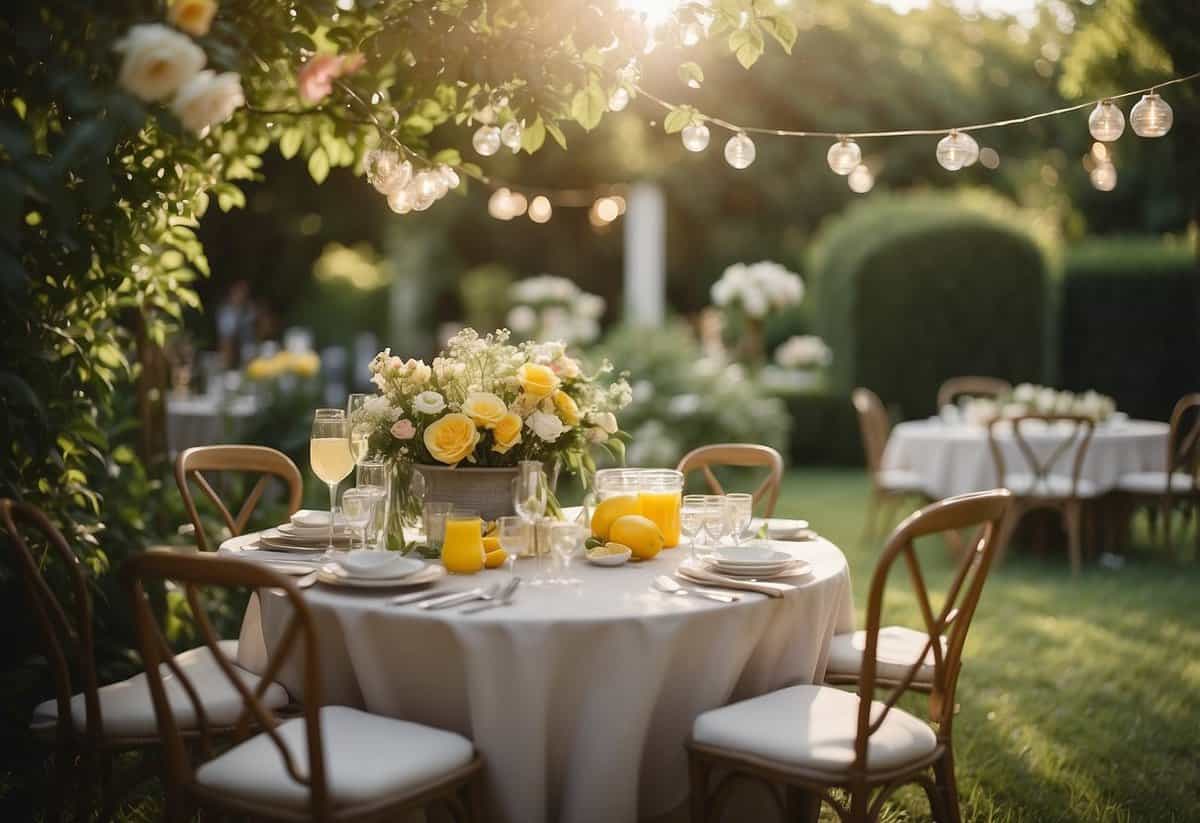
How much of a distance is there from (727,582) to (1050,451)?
15.5ft

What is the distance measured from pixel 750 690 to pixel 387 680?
0.84m

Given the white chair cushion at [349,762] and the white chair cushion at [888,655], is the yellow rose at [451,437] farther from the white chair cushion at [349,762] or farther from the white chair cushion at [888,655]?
the white chair cushion at [888,655]

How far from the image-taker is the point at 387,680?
2496 millimetres

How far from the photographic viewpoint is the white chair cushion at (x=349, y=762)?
218 cm

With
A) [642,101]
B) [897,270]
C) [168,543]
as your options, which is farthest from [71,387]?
[642,101]

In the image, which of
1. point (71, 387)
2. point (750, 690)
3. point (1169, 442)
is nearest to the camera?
point (750, 690)

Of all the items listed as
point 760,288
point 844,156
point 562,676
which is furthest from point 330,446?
point 760,288

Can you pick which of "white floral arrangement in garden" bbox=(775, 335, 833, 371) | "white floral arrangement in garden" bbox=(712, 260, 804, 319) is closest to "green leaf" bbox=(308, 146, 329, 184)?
"white floral arrangement in garden" bbox=(712, 260, 804, 319)

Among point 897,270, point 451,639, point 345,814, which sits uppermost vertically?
point 897,270

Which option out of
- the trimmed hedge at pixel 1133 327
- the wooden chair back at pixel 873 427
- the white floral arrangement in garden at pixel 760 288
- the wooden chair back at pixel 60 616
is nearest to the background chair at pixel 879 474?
the wooden chair back at pixel 873 427

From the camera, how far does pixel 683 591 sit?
2.58 m

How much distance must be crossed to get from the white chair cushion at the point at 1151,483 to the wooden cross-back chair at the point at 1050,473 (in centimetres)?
23

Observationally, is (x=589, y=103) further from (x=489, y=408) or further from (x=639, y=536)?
(x=639, y=536)

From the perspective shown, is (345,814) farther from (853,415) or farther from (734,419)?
(853,415)
